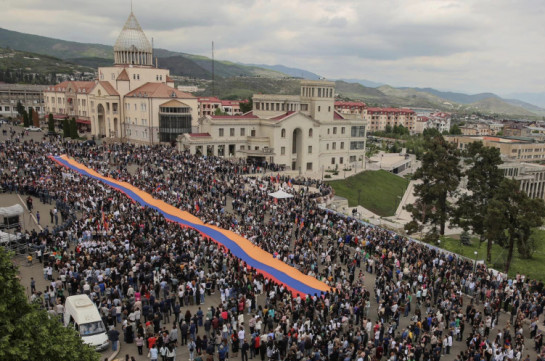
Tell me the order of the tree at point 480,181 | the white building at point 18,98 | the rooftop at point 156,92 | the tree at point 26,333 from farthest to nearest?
1. the white building at point 18,98
2. the rooftop at point 156,92
3. the tree at point 480,181
4. the tree at point 26,333

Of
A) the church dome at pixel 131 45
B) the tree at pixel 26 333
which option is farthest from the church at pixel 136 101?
the tree at pixel 26 333

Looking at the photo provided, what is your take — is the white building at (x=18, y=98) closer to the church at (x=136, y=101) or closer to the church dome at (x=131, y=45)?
the church at (x=136, y=101)

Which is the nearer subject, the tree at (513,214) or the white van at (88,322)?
the white van at (88,322)

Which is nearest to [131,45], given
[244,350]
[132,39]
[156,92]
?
[132,39]

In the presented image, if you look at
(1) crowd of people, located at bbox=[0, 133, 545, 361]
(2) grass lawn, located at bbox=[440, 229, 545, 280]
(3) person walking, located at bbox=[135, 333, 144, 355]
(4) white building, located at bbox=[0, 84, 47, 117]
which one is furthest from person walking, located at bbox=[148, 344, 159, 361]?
(4) white building, located at bbox=[0, 84, 47, 117]

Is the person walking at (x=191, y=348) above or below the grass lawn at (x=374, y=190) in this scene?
above

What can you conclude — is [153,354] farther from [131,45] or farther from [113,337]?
[131,45]

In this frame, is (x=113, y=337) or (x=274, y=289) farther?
(x=274, y=289)

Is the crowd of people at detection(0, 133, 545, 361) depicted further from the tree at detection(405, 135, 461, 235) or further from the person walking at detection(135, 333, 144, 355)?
the tree at detection(405, 135, 461, 235)
